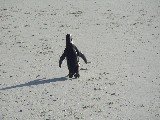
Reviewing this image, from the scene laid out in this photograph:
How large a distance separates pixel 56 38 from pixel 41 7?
17.6 feet

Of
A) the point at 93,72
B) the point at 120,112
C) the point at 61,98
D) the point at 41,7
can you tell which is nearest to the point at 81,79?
the point at 93,72

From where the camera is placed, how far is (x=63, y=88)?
9.52m

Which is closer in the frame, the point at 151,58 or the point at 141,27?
the point at 151,58

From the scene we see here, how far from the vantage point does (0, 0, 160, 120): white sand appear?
Answer: 8406 mm

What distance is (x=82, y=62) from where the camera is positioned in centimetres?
1155

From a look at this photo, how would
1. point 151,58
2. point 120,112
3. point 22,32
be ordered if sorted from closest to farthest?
1. point 120,112
2. point 151,58
3. point 22,32

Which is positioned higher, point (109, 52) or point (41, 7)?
point (41, 7)

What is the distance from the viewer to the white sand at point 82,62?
841 cm

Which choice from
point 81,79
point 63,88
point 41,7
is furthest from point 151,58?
point 41,7

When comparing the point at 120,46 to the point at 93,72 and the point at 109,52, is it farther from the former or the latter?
the point at 93,72

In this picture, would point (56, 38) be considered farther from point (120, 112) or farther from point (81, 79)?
point (120, 112)

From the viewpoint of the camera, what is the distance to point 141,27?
1520 centimetres

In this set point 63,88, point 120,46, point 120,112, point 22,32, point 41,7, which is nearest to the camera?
point 120,112

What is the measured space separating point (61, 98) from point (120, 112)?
163 centimetres
